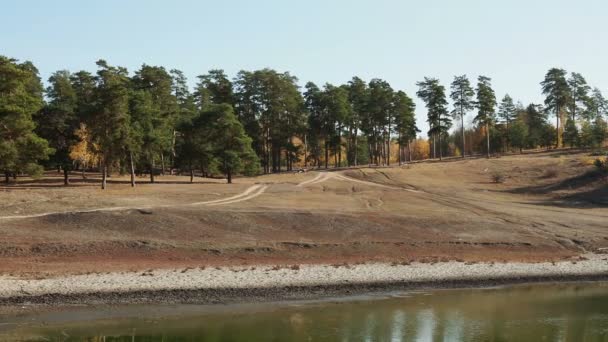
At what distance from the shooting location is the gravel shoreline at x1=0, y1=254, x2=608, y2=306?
93.4 feet

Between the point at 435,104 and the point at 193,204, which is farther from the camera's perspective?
the point at 435,104

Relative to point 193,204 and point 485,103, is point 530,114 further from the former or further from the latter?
point 193,204

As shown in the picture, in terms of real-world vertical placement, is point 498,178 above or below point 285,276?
above

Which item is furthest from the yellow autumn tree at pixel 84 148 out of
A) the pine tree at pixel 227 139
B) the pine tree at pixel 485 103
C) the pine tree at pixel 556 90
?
the pine tree at pixel 556 90

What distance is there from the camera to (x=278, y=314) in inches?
1060

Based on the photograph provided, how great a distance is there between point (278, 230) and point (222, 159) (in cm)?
3073

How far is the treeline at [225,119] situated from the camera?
60.3 metres

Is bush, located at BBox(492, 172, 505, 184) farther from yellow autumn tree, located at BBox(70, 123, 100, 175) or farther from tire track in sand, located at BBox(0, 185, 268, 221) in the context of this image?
yellow autumn tree, located at BBox(70, 123, 100, 175)

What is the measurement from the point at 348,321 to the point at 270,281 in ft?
23.1

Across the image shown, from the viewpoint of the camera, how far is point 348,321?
25750 mm

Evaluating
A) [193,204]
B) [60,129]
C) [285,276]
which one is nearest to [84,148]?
[60,129]

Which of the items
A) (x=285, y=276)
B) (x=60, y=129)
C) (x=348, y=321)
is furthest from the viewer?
(x=60, y=129)

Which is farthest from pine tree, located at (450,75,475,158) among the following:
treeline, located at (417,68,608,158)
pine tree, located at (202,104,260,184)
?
pine tree, located at (202,104,260,184)

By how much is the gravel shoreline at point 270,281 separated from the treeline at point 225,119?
26.5 metres
